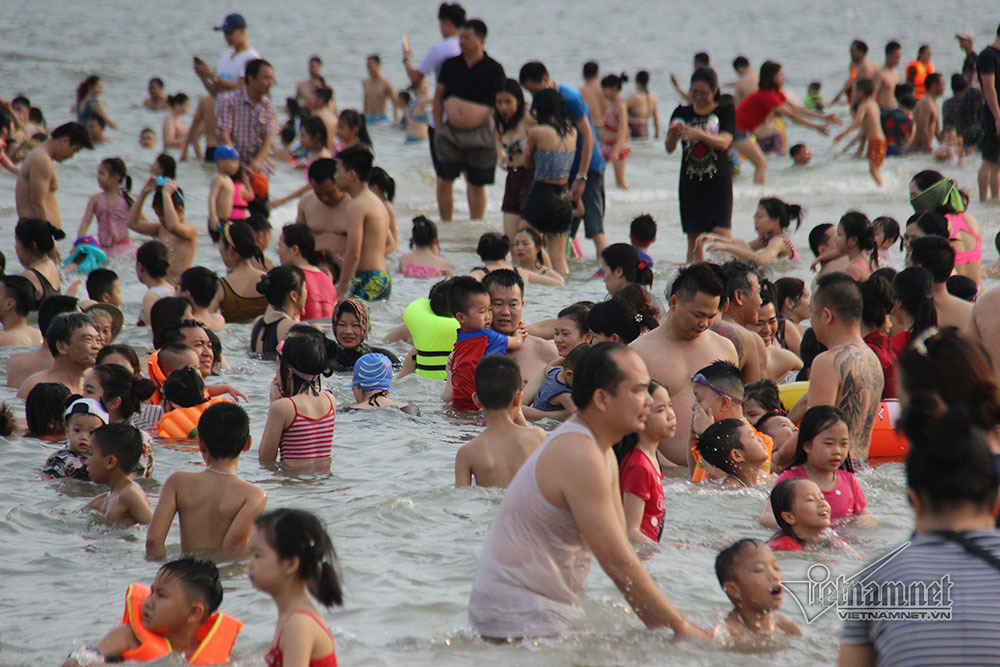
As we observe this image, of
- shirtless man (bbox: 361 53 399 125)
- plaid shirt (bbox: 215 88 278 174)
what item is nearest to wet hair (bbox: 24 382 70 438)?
plaid shirt (bbox: 215 88 278 174)

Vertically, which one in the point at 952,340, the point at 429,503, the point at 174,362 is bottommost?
the point at 429,503

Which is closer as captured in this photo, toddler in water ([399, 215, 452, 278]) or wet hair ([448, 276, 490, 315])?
wet hair ([448, 276, 490, 315])

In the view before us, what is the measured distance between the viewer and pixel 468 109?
39.7 feet

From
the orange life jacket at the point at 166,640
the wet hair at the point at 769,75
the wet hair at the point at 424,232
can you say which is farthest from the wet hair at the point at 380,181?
the orange life jacket at the point at 166,640

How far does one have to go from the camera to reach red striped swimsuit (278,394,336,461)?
5.84 m

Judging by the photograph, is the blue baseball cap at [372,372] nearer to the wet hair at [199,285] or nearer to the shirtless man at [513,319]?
the shirtless man at [513,319]

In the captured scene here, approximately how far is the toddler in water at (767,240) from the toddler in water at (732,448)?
16.4ft

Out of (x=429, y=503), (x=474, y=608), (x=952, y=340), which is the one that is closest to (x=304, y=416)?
(x=429, y=503)

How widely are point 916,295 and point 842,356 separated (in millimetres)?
1310

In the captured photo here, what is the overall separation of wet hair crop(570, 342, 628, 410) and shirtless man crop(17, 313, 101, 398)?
13.0 feet

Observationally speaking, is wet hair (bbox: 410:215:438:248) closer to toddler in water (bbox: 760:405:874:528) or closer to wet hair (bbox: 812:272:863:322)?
wet hair (bbox: 812:272:863:322)

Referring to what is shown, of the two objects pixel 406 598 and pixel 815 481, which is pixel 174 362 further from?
pixel 815 481

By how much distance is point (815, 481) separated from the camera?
15.9 ft

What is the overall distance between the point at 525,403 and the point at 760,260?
384 cm
